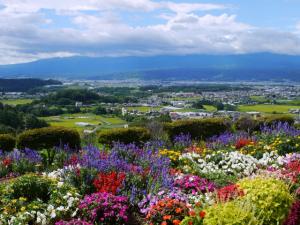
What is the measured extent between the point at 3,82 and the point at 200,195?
149m

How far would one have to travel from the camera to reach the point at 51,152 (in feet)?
42.3

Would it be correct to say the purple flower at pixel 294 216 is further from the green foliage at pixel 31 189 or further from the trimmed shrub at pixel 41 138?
the trimmed shrub at pixel 41 138

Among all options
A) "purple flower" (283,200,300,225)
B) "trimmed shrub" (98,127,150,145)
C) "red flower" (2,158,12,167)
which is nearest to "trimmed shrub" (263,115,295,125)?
"trimmed shrub" (98,127,150,145)

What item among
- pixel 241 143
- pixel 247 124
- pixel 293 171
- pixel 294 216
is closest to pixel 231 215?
pixel 294 216

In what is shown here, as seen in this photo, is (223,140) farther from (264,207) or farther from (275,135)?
(264,207)

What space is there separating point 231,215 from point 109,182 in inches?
127

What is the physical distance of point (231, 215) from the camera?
17.6 ft

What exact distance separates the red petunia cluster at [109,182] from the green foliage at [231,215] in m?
2.63

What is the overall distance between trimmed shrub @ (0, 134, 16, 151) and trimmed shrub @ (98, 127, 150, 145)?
2811 millimetres

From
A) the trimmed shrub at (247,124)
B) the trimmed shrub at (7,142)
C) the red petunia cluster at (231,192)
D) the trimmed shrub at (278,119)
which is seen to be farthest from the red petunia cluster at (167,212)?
the trimmed shrub at (278,119)

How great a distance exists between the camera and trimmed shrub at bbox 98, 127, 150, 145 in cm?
1502

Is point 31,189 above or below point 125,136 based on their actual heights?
above

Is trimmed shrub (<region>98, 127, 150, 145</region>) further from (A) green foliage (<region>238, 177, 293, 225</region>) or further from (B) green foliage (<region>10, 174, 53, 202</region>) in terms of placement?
(A) green foliage (<region>238, 177, 293, 225</region>)

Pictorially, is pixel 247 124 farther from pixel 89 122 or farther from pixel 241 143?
pixel 89 122
